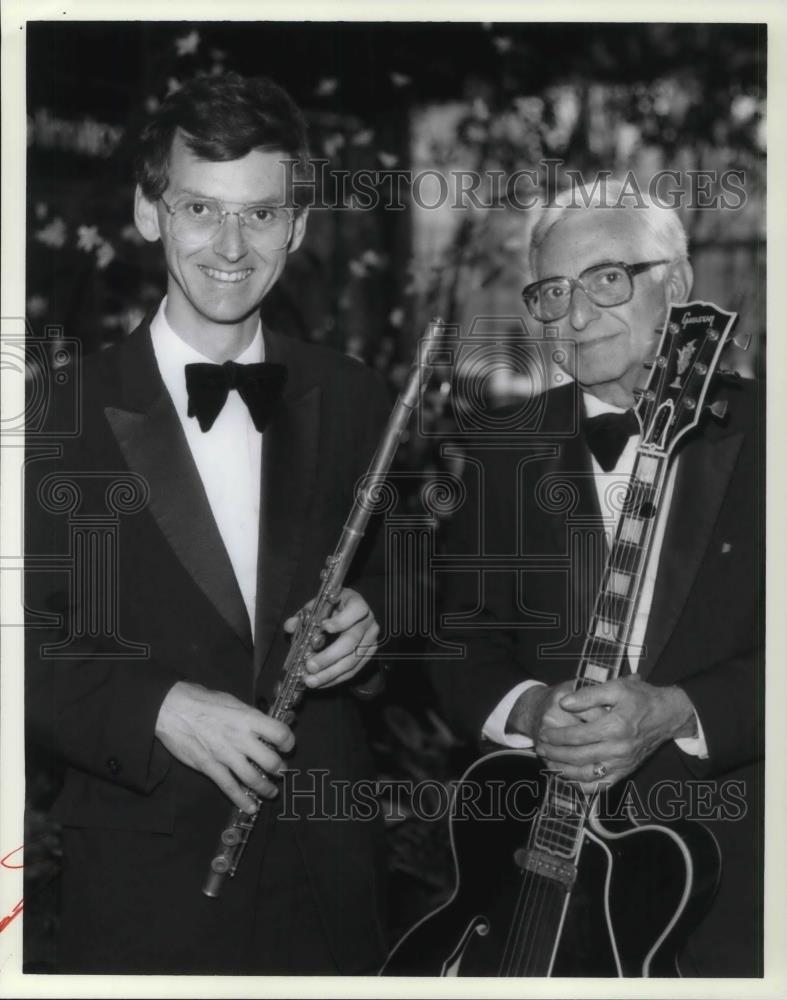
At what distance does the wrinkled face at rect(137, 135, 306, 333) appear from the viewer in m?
2.72

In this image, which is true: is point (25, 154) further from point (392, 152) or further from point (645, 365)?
point (645, 365)

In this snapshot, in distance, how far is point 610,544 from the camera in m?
2.74

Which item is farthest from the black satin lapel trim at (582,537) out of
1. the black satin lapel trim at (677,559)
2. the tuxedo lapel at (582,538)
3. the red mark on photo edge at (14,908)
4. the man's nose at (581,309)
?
the red mark on photo edge at (14,908)

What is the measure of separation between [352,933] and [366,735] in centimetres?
48

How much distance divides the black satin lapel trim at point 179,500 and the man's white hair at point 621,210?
3.13ft

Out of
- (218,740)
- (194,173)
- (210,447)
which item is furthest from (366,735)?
(194,173)

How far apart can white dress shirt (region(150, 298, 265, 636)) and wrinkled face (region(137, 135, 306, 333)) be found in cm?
12

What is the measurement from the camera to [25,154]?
285 cm

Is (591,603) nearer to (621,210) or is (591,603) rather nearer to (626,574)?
(626,574)

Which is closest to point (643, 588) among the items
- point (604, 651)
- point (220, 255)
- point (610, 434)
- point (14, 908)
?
point (604, 651)

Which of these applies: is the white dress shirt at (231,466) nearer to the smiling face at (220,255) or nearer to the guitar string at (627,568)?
the smiling face at (220,255)

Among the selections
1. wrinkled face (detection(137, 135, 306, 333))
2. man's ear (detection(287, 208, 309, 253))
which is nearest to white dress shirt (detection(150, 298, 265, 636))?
wrinkled face (detection(137, 135, 306, 333))

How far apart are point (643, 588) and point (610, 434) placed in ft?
1.23

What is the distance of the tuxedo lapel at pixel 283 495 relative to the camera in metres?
2.72
